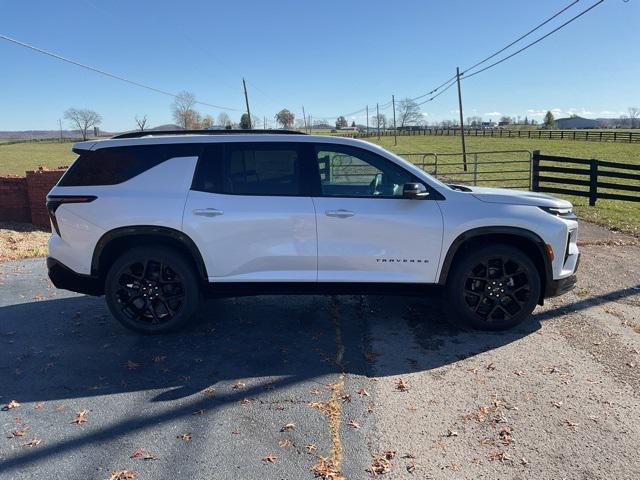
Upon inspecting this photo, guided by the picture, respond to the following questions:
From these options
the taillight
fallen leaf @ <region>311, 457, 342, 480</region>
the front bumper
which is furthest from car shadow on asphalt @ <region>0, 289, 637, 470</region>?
the taillight

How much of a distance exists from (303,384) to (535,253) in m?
2.53

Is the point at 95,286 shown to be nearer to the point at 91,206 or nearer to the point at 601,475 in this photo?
the point at 91,206

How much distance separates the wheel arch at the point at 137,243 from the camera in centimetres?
430

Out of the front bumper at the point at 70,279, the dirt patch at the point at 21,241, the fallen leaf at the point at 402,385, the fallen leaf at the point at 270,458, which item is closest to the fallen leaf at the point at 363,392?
the fallen leaf at the point at 402,385

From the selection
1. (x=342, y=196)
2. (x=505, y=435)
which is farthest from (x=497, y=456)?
(x=342, y=196)

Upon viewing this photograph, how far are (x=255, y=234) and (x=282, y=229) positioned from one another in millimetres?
247

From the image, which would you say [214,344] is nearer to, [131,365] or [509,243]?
[131,365]

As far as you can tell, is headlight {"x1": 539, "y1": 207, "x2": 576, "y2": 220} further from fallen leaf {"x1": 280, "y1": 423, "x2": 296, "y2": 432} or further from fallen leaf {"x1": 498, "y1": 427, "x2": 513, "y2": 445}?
fallen leaf {"x1": 280, "y1": 423, "x2": 296, "y2": 432}

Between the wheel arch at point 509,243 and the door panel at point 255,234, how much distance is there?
4.09 ft

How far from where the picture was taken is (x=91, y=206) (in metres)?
4.29

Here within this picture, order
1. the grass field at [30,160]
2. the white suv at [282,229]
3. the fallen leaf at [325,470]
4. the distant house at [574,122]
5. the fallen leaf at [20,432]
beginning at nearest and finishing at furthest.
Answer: the fallen leaf at [325,470] < the fallen leaf at [20,432] < the white suv at [282,229] < the grass field at [30,160] < the distant house at [574,122]

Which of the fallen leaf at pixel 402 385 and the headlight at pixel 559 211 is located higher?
the headlight at pixel 559 211

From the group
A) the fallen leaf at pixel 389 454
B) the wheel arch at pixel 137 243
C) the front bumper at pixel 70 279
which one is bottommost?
the fallen leaf at pixel 389 454

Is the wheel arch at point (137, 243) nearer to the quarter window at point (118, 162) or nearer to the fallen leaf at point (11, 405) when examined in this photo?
the quarter window at point (118, 162)
